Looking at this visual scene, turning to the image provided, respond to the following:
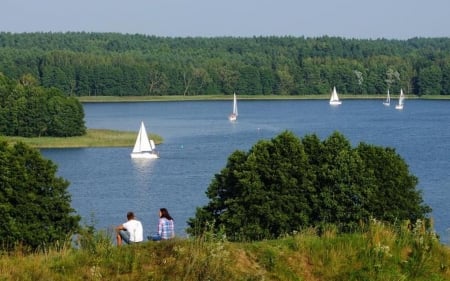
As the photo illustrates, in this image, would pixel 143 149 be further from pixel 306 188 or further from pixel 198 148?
pixel 306 188

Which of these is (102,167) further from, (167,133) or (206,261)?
(206,261)

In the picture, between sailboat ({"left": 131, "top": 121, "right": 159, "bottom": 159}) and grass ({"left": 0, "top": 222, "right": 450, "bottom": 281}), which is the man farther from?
sailboat ({"left": 131, "top": 121, "right": 159, "bottom": 159})

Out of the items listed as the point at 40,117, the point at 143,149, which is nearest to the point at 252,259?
the point at 143,149

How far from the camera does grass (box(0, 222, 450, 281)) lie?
42.7 feet

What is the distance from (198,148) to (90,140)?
14.3 meters

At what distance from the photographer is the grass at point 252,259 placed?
1301 centimetres

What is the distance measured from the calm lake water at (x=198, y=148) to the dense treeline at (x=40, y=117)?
958 centimetres

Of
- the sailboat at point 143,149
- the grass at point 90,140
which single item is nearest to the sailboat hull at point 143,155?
the sailboat at point 143,149

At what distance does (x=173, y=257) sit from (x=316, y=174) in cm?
2428

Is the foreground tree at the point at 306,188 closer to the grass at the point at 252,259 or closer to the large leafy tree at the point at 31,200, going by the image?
the large leafy tree at the point at 31,200

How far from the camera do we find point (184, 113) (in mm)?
162875

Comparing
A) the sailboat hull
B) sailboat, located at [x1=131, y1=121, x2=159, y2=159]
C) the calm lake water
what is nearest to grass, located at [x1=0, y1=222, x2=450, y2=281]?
the calm lake water

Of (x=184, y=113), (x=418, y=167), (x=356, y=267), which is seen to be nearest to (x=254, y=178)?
(x=356, y=267)

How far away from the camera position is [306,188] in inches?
1423
